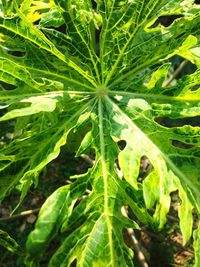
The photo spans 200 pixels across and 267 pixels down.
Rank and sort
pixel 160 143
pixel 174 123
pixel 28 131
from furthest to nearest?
pixel 174 123 → pixel 28 131 → pixel 160 143

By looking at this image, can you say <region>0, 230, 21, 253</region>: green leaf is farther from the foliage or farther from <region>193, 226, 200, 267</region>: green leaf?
<region>193, 226, 200, 267</region>: green leaf

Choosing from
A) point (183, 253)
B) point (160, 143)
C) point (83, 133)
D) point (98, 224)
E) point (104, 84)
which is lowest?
point (183, 253)

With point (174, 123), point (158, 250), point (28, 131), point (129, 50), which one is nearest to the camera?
point (129, 50)

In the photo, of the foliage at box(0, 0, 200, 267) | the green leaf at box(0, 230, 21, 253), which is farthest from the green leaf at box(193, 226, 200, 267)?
the green leaf at box(0, 230, 21, 253)

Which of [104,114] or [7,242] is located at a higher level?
[104,114]

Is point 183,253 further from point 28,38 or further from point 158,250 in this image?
point 28,38

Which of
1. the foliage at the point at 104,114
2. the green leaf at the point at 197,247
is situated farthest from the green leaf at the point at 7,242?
the green leaf at the point at 197,247

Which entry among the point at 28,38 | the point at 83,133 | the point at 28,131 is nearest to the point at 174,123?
the point at 83,133

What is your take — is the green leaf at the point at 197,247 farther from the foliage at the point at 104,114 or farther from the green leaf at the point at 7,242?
the green leaf at the point at 7,242

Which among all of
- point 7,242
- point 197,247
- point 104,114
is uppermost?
point 104,114
